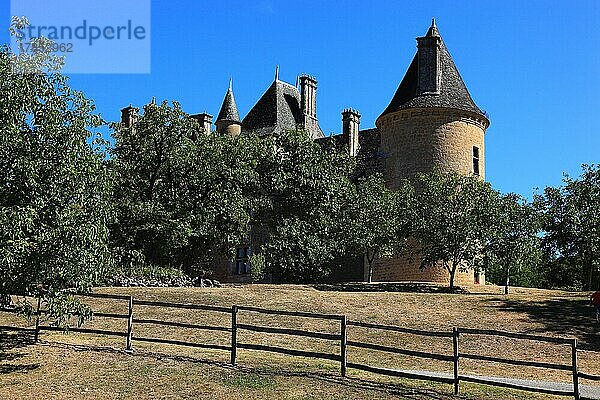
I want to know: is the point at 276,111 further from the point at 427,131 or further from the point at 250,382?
the point at 250,382

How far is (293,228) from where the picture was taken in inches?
1540

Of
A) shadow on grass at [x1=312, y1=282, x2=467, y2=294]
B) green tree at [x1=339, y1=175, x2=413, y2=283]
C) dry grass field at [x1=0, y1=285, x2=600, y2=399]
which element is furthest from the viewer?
green tree at [x1=339, y1=175, x2=413, y2=283]

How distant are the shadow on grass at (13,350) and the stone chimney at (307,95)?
35.7m

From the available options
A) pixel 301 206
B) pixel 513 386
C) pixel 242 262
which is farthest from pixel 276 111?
pixel 513 386

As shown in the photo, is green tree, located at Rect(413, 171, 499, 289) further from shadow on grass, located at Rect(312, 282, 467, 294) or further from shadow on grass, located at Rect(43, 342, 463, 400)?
shadow on grass, located at Rect(43, 342, 463, 400)

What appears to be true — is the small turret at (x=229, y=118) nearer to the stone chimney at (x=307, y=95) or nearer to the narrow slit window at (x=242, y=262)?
the stone chimney at (x=307, y=95)

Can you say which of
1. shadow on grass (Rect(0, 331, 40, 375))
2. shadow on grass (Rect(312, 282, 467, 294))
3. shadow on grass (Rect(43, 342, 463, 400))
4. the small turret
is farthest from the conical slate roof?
shadow on grass (Rect(43, 342, 463, 400))

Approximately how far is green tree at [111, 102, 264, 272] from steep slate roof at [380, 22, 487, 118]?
11370 mm

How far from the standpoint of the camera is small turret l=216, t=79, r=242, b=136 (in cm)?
5331

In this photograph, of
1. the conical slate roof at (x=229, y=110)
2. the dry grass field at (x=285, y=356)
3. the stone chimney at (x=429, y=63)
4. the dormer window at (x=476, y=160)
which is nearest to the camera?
the dry grass field at (x=285, y=356)

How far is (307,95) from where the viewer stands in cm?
5425

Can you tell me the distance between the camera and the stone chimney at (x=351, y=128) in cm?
5084

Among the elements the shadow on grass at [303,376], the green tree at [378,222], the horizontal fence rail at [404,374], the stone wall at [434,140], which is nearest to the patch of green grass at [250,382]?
the shadow on grass at [303,376]

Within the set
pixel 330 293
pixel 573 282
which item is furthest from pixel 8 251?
pixel 573 282
